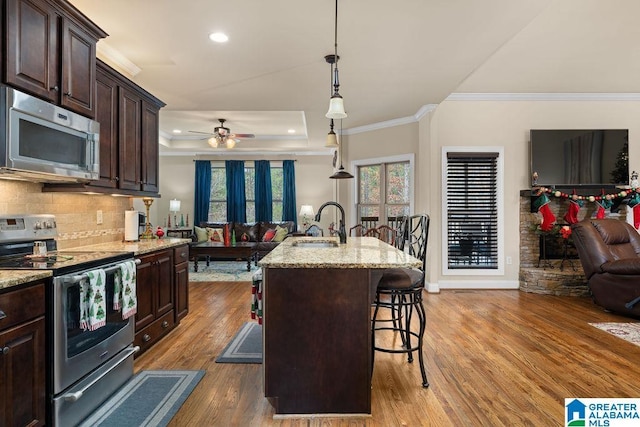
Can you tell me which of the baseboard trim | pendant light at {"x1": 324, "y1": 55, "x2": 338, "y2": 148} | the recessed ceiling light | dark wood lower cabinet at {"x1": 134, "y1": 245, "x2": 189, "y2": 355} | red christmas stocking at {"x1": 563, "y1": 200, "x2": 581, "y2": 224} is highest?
the recessed ceiling light

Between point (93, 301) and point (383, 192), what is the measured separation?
4.81 m

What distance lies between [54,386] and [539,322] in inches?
158

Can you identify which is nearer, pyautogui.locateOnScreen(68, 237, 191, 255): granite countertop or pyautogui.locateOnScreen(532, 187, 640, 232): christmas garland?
pyautogui.locateOnScreen(68, 237, 191, 255): granite countertop

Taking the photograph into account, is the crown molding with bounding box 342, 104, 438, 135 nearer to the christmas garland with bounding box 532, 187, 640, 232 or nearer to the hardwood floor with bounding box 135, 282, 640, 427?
the christmas garland with bounding box 532, 187, 640, 232

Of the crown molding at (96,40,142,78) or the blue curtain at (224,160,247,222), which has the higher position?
the crown molding at (96,40,142,78)

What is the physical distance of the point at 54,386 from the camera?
5.82 ft

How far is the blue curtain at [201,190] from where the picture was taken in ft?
30.0

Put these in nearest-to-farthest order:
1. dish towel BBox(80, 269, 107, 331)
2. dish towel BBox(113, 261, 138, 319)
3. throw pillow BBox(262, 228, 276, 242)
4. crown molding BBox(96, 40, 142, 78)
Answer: dish towel BBox(80, 269, 107, 331), dish towel BBox(113, 261, 138, 319), crown molding BBox(96, 40, 142, 78), throw pillow BBox(262, 228, 276, 242)

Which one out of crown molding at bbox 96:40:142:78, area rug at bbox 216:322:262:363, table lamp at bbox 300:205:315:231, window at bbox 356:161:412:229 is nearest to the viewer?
area rug at bbox 216:322:262:363

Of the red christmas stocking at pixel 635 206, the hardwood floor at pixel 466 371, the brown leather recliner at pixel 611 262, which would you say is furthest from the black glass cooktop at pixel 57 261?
the red christmas stocking at pixel 635 206

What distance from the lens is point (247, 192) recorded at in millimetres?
9305

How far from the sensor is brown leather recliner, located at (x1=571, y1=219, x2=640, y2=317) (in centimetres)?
376

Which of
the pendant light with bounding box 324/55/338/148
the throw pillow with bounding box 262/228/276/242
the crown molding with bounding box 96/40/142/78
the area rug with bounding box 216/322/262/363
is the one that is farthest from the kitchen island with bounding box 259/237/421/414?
the throw pillow with bounding box 262/228/276/242

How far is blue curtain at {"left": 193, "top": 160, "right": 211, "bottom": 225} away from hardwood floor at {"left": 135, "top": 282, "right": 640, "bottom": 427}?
5.39 meters
